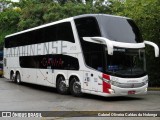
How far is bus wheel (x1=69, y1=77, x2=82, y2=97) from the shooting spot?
1792cm

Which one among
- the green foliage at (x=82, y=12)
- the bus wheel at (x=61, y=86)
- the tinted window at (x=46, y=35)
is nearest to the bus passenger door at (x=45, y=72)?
the bus wheel at (x=61, y=86)

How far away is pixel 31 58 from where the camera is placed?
23625mm

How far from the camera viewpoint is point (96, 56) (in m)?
16.4

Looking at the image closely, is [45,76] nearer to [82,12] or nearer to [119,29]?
[119,29]

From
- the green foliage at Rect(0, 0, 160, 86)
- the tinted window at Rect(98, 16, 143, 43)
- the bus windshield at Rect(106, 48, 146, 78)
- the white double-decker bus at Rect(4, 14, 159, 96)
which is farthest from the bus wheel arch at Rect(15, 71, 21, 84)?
the bus windshield at Rect(106, 48, 146, 78)

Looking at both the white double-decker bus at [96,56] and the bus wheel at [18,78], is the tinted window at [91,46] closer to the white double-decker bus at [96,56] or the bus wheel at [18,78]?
the white double-decker bus at [96,56]

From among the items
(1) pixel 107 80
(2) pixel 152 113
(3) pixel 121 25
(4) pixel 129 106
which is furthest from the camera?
(3) pixel 121 25

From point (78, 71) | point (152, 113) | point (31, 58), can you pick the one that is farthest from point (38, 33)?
point (152, 113)

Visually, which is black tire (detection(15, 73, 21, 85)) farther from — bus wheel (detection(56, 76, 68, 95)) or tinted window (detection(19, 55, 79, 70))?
bus wheel (detection(56, 76, 68, 95))

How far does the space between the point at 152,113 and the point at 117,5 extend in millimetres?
13954

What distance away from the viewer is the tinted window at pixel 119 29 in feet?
53.4

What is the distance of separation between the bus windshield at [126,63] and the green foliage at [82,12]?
6.50m

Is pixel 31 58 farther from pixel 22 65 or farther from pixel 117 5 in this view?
pixel 117 5

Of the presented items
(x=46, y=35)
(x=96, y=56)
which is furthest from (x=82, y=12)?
(x=96, y=56)
